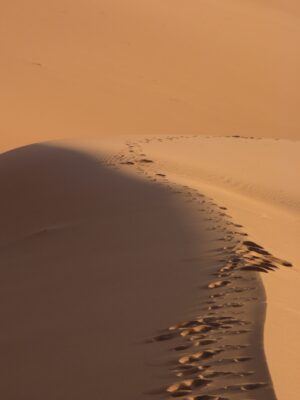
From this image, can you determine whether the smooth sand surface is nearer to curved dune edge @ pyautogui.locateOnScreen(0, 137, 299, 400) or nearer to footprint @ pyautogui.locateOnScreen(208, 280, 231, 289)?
curved dune edge @ pyautogui.locateOnScreen(0, 137, 299, 400)

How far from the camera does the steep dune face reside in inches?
583

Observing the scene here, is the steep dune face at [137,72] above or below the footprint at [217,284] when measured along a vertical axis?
above

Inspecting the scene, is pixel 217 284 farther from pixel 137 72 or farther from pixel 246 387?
pixel 137 72

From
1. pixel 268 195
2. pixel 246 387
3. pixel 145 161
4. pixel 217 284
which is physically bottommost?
pixel 246 387

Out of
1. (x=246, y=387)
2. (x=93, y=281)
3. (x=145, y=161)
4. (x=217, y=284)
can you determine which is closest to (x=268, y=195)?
(x=145, y=161)

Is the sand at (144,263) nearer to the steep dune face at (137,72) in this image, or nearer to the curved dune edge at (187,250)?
the curved dune edge at (187,250)

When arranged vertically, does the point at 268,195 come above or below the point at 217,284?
above

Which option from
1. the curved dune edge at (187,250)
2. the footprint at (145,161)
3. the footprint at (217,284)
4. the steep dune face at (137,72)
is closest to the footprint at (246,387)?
the curved dune edge at (187,250)

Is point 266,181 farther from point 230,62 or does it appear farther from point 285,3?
point 285,3

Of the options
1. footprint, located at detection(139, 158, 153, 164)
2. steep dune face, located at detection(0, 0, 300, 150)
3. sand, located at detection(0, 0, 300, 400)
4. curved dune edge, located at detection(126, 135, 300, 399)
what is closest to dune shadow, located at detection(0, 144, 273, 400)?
sand, located at detection(0, 0, 300, 400)

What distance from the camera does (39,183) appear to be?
22.9 feet

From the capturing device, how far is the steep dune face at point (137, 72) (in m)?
14.8

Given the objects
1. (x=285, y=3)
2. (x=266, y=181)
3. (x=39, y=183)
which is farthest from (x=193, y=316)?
(x=285, y=3)

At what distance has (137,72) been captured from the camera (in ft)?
56.3
